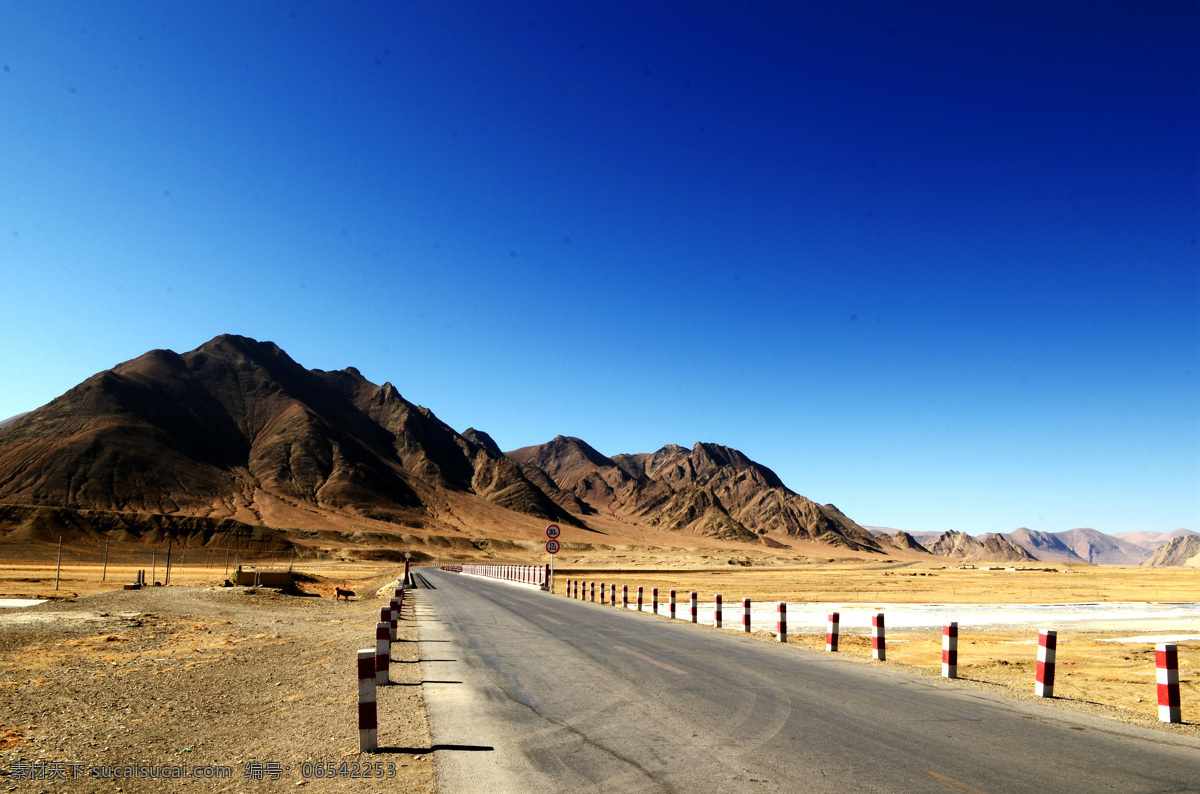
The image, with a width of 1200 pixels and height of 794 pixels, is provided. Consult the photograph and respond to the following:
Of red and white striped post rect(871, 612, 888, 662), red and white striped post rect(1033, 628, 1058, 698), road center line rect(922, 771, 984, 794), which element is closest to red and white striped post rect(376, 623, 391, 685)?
road center line rect(922, 771, 984, 794)

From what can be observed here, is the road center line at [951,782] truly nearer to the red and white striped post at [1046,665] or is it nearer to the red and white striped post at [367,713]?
the red and white striped post at [367,713]

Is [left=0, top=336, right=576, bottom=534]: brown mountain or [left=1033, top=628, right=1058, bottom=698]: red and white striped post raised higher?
[left=0, top=336, right=576, bottom=534]: brown mountain

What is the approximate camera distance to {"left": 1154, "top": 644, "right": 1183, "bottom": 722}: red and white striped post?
851 centimetres

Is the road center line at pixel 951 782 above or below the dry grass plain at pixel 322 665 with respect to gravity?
above

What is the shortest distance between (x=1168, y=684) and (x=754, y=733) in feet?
17.3

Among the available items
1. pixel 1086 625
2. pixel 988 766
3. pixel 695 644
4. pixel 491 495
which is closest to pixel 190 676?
pixel 695 644

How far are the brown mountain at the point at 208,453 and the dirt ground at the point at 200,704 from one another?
111326mm

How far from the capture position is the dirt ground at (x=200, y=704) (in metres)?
6.76

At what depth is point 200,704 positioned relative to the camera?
10570mm

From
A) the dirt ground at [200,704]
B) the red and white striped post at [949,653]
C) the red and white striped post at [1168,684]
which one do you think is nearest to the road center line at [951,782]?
the dirt ground at [200,704]

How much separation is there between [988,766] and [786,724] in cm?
203

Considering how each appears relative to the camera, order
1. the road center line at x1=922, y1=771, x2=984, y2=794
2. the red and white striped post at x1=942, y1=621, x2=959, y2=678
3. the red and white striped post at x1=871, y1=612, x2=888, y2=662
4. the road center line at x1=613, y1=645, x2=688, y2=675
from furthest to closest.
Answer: the red and white striped post at x1=871, y1=612, x2=888, y2=662
the red and white striped post at x1=942, y1=621, x2=959, y2=678
the road center line at x1=613, y1=645, x2=688, y2=675
the road center line at x1=922, y1=771, x2=984, y2=794

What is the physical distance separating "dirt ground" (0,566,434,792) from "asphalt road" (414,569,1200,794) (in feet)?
2.13

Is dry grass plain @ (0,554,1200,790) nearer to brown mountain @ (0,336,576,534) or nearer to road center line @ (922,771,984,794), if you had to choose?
road center line @ (922,771,984,794)
